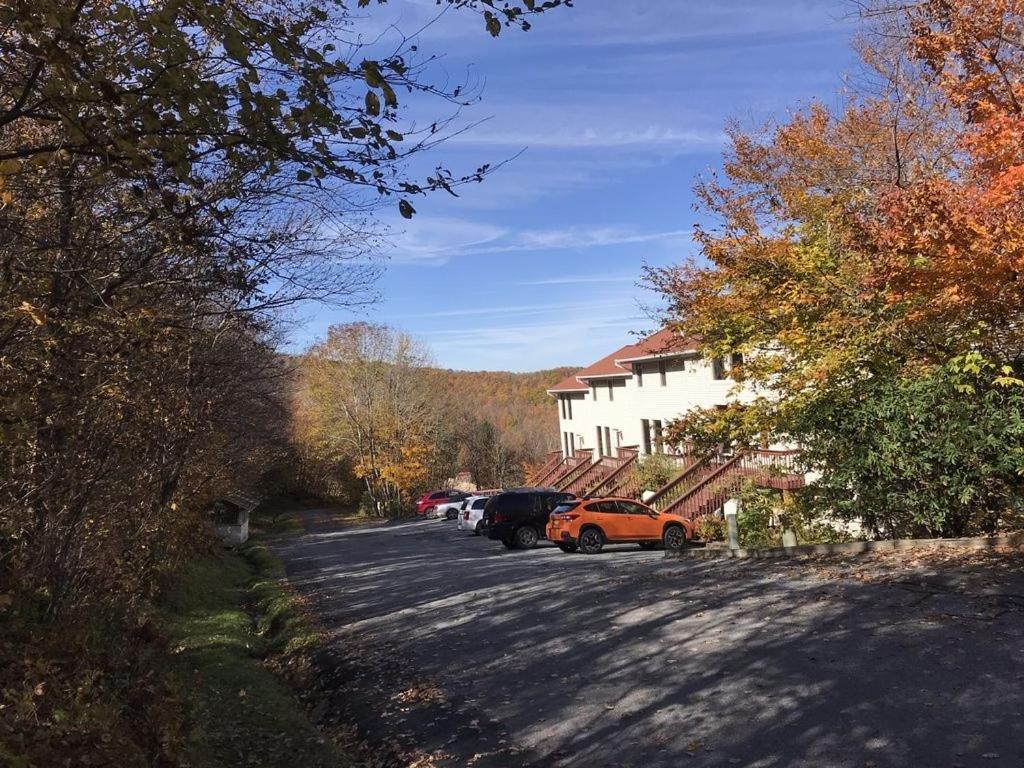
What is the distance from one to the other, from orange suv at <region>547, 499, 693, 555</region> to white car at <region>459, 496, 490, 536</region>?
942 centimetres

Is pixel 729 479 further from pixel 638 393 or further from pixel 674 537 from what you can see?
pixel 638 393

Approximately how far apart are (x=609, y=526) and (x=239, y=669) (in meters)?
11.4

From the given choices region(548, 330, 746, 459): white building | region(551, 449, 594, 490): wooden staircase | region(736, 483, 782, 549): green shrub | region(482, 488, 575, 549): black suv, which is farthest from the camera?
region(551, 449, 594, 490): wooden staircase

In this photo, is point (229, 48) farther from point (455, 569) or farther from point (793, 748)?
point (455, 569)

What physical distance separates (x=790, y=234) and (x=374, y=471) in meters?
42.0

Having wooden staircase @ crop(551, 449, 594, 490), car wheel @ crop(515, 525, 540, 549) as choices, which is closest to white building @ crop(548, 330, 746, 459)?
wooden staircase @ crop(551, 449, 594, 490)

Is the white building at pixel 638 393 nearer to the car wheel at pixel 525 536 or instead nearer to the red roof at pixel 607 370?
the red roof at pixel 607 370

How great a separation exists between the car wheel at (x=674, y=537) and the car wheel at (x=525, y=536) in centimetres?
415

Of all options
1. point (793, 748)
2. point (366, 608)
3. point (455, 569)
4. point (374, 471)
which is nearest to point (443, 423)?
point (374, 471)

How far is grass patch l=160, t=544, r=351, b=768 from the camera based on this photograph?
6.72 metres

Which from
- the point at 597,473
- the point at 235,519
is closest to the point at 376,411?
the point at 235,519

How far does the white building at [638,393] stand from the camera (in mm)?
28109

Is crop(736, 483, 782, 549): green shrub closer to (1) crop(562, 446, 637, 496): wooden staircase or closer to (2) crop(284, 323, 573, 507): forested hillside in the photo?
(1) crop(562, 446, 637, 496): wooden staircase

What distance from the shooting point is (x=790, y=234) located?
15.9 meters
